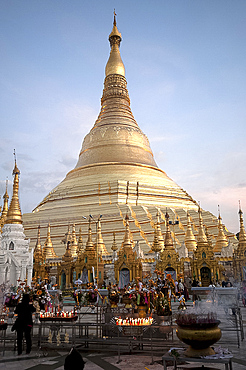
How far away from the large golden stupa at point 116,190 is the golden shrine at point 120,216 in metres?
0.09

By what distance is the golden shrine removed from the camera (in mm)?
24547

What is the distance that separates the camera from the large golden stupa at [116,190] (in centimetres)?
3158

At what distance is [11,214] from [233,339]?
51.1 ft

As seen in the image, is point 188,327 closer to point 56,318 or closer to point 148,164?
point 56,318

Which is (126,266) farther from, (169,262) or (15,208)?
(15,208)

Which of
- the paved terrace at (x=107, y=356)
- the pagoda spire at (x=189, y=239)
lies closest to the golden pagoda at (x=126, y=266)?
the pagoda spire at (x=189, y=239)

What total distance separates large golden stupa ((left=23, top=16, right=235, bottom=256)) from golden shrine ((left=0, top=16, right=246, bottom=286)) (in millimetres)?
93

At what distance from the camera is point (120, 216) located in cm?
3181

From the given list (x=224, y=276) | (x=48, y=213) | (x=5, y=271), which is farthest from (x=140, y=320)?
(x=48, y=213)

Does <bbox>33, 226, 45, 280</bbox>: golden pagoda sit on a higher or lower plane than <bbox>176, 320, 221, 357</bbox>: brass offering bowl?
higher

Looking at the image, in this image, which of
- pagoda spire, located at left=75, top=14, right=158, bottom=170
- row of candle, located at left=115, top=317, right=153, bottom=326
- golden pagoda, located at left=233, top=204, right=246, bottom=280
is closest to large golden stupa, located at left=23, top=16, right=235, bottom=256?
pagoda spire, located at left=75, top=14, right=158, bottom=170

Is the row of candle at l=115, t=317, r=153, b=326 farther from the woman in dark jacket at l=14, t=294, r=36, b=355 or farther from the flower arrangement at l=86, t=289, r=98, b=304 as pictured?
the flower arrangement at l=86, t=289, r=98, b=304

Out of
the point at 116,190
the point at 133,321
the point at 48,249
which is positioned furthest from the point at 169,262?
the point at 133,321

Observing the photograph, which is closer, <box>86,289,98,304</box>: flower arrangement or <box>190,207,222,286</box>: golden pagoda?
<box>86,289,98,304</box>: flower arrangement
